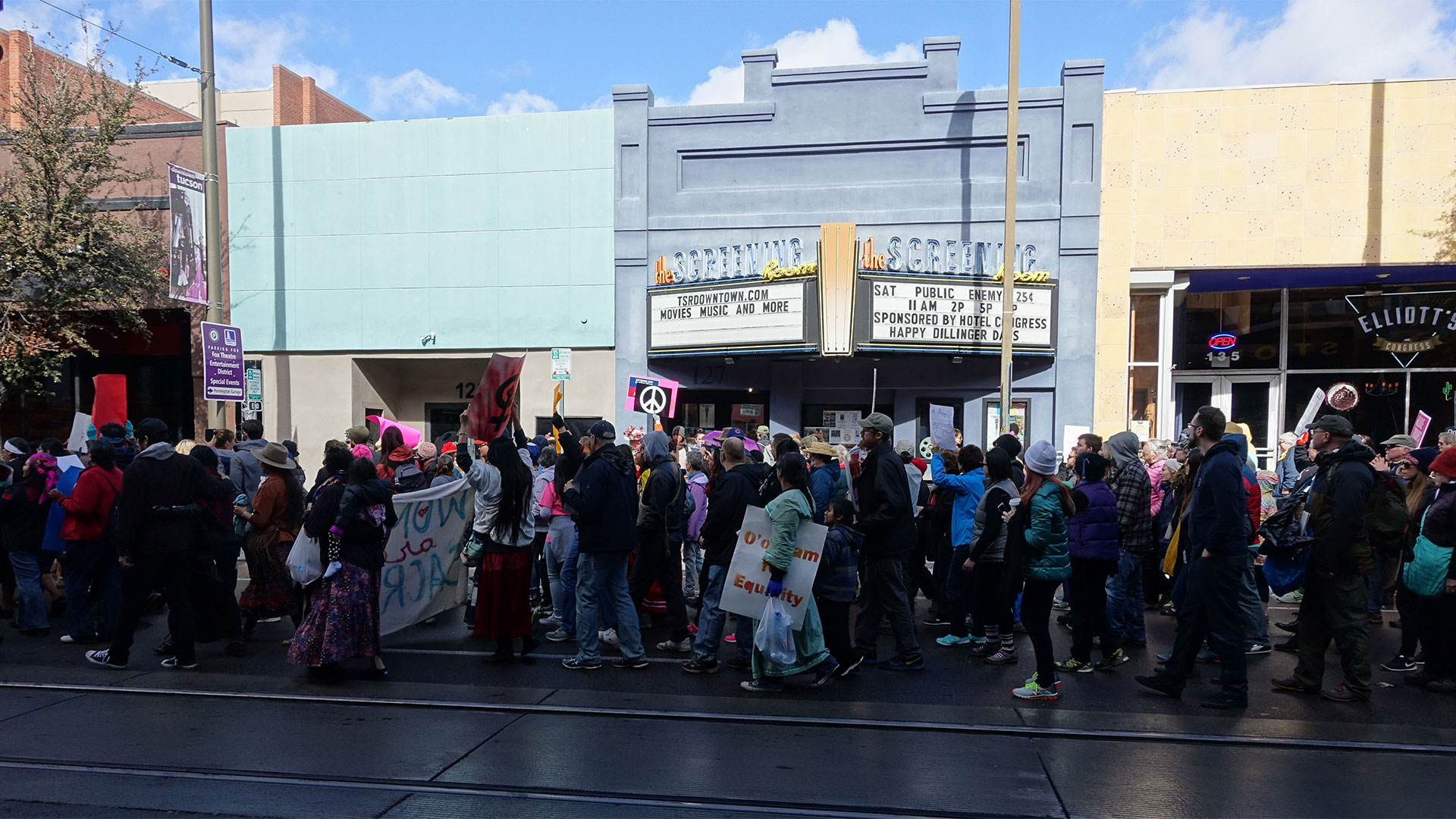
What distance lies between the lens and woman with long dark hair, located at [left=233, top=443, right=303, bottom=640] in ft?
26.1

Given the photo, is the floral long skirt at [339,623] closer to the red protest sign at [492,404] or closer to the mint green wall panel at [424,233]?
the red protest sign at [492,404]

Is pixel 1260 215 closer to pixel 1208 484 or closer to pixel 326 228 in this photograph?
pixel 1208 484

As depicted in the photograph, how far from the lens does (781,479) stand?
6.74 meters

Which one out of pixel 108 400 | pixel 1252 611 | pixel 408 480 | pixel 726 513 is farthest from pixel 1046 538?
pixel 108 400

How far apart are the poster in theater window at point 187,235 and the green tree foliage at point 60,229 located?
2.09 metres

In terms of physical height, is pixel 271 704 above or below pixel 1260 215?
below

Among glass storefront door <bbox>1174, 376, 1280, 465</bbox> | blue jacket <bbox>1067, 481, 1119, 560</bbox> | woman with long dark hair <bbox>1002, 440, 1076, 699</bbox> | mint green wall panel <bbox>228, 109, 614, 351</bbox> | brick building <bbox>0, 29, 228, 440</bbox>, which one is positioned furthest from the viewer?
brick building <bbox>0, 29, 228, 440</bbox>

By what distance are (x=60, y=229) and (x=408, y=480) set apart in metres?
12.4

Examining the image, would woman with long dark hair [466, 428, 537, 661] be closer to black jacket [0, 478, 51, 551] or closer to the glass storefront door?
black jacket [0, 478, 51, 551]

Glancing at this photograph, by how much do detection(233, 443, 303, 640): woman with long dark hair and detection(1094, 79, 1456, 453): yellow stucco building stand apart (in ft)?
44.5

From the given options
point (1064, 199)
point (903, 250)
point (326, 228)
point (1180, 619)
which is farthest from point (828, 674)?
point (326, 228)

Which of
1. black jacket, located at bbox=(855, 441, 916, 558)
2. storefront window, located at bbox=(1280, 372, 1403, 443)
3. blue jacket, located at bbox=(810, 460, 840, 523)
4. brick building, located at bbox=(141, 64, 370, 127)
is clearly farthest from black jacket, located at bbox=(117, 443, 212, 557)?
brick building, located at bbox=(141, 64, 370, 127)

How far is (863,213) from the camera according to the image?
17531 millimetres

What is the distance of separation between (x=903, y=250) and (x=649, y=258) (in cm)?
488
